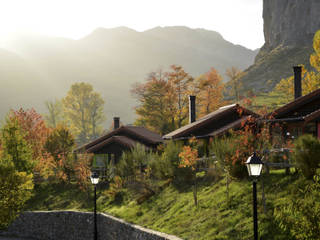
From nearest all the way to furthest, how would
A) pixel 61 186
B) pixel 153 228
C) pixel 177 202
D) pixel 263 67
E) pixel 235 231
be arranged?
pixel 235 231 < pixel 153 228 < pixel 177 202 < pixel 61 186 < pixel 263 67

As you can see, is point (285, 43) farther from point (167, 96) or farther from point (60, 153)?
point (60, 153)

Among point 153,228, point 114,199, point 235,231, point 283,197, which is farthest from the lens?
point 114,199

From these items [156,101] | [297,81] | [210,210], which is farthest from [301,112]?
[156,101]

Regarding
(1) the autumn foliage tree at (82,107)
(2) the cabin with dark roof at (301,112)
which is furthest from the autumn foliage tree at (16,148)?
(1) the autumn foliage tree at (82,107)

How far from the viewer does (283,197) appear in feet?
57.4

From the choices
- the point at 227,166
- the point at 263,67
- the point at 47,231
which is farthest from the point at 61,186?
the point at 263,67

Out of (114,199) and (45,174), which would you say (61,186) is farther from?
(114,199)

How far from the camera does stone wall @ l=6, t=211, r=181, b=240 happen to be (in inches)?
844

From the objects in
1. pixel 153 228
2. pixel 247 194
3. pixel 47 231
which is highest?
pixel 247 194

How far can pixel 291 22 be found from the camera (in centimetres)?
12550

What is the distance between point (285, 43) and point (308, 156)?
11584cm

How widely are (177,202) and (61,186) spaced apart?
19474 mm

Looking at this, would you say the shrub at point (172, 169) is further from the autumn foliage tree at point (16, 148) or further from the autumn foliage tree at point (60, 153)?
the autumn foliage tree at point (16, 148)

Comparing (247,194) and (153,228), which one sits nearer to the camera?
(247,194)
